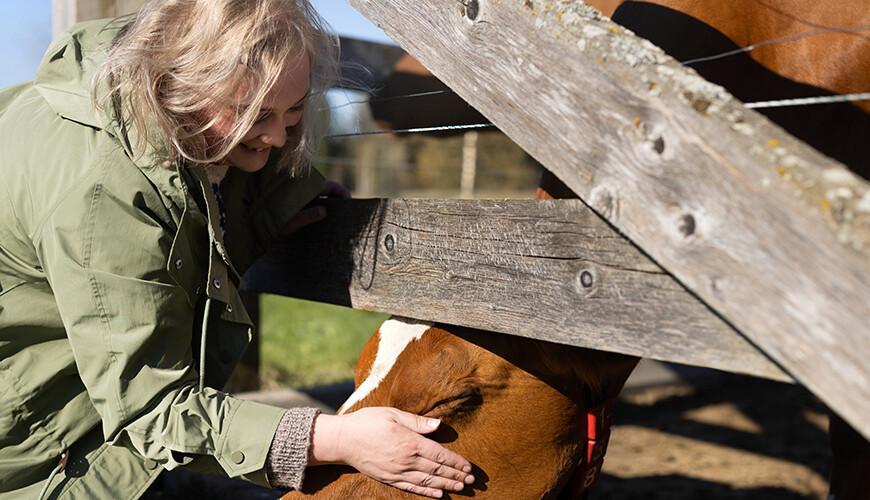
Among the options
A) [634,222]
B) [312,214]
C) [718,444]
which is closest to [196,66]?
[312,214]

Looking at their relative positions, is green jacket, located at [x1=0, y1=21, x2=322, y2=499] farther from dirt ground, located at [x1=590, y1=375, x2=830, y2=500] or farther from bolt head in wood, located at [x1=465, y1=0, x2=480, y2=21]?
dirt ground, located at [x1=590, y1=375, x2=830, y2=500]

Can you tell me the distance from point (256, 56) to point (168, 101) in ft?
0.59

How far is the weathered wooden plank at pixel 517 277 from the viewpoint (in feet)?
3.76

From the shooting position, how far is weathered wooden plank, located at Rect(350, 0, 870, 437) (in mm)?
841

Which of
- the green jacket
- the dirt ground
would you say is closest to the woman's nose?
the green jacket

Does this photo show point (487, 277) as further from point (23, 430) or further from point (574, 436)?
point (23, 430)

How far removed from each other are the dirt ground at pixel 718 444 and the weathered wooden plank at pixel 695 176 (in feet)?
7.87

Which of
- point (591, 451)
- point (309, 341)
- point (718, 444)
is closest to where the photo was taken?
point (591, 451)

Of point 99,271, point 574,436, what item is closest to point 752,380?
point 574,436

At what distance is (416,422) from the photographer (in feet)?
5.22

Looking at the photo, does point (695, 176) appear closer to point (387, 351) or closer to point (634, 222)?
point (634, 222)

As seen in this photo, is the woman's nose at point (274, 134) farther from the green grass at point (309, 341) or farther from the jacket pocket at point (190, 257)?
the green grass at point (309, 341)

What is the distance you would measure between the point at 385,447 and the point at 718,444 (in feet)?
9.81

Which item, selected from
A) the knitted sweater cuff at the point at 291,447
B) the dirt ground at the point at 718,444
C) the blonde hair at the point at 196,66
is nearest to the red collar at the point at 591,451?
the knitted sweater cuff at the point at 291,447
